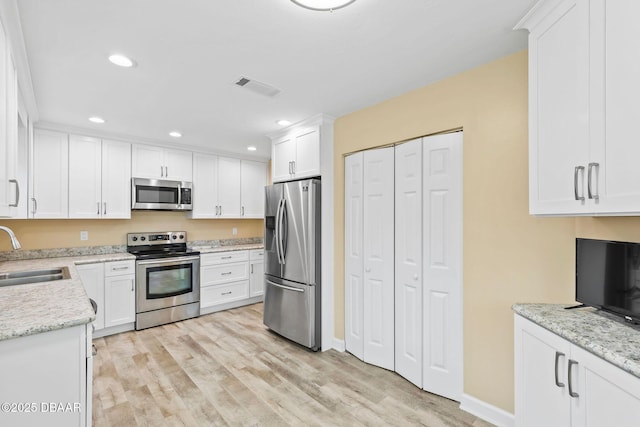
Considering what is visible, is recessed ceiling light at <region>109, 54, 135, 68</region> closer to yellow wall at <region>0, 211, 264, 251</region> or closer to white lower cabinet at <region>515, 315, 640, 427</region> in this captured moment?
yellow wall at <region>0, 211, 264, 251</region>

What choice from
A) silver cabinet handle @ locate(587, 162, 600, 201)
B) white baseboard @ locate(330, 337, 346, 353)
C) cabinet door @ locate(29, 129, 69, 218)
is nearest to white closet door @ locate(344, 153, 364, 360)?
Result: white baseboard @ locate(330, 337, 346, 353)

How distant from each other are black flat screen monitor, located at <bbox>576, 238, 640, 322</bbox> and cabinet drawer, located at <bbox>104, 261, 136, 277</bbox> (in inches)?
170

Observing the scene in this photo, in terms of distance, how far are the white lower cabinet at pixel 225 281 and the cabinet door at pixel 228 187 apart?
28.0 inches

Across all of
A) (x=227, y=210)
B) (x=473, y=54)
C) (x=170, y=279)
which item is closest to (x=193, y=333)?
A: (x=170, y=279)

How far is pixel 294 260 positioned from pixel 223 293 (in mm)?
1874

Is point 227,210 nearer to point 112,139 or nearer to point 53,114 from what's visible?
point 112,139

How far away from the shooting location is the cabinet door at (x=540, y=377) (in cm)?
133

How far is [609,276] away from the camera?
146 centimetres

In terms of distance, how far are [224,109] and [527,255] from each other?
2838 millimetres

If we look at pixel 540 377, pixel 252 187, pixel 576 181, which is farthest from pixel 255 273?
pixel 576 181

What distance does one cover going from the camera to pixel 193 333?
3758 millimetres

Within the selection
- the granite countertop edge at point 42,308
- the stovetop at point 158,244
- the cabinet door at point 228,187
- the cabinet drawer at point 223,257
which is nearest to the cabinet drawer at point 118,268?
the stovetop at point 158,244

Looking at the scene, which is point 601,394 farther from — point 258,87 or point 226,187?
point 226,187

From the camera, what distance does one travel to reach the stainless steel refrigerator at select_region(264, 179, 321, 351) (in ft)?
10.6
